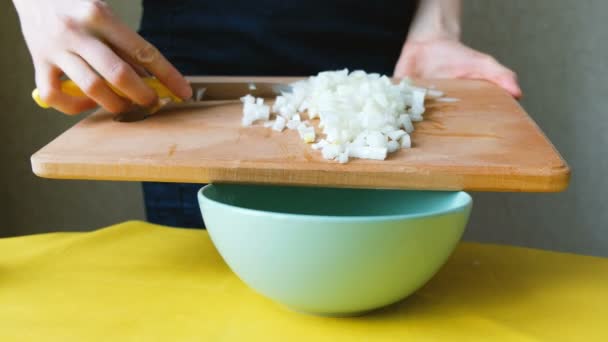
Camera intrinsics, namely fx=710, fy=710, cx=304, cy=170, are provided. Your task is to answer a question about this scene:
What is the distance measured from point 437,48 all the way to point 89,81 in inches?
23.4

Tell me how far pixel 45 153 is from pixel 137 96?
0.15 m

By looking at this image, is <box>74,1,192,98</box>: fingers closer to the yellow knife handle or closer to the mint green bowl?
the yellow knife handle

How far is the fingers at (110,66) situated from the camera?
30.6 inches

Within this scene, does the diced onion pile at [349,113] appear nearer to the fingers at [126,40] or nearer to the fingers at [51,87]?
the fingers at [126,40]

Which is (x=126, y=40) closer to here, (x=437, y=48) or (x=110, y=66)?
(x=110, y=66)

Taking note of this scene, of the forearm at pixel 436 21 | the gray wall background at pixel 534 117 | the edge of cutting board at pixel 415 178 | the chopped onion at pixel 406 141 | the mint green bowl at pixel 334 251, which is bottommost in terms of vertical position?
the gray wall background at pixel 534 117

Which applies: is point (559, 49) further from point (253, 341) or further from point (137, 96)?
point (253, 341)

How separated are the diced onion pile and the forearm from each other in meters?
0.27

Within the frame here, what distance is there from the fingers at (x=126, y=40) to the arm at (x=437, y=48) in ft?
1.47

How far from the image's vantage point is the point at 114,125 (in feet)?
2.52

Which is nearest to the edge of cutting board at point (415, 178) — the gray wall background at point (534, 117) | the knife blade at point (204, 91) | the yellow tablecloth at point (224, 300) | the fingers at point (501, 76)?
the yellow tablecloth at point (224, 300)

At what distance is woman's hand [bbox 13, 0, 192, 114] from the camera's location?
78 cm

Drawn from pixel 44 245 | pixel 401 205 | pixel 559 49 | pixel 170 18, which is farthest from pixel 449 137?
pixel 559 49

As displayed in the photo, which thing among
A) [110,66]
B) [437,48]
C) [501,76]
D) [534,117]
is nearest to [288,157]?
[110,66]
